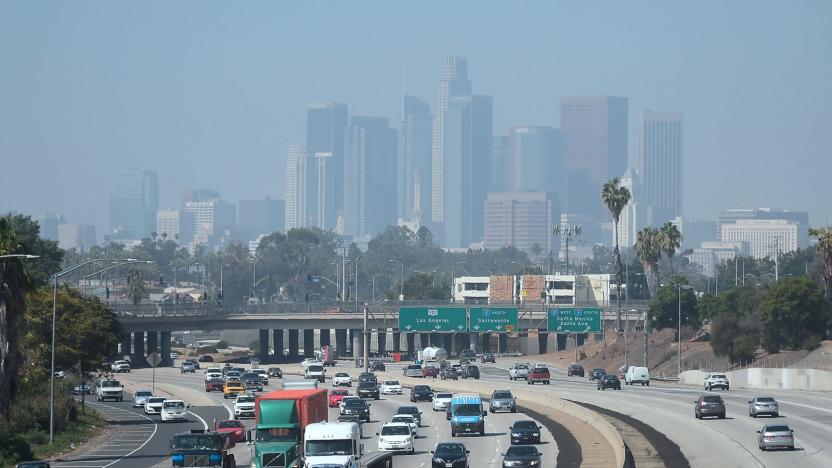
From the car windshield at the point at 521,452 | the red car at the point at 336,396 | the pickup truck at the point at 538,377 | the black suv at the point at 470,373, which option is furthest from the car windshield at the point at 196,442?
the black suv at the point at 470,373

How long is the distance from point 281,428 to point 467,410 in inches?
803

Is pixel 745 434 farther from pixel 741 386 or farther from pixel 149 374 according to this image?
pixel 149 374

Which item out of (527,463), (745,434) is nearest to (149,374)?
(745,434)

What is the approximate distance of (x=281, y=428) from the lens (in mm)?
56031

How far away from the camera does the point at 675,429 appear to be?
78.4 meters

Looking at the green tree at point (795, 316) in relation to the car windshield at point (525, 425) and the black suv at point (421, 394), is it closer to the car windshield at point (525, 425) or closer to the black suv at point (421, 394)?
the black suv at point (421, 394)

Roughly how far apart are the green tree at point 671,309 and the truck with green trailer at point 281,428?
11203 cm

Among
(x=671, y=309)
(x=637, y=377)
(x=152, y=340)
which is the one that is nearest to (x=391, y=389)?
(x=637, y=377)

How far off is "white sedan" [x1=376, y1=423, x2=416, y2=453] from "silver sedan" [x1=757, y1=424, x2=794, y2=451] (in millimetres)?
15534

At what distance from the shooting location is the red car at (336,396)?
321ft

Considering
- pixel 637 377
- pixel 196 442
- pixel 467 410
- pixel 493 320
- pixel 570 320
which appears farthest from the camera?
pixel 493 320

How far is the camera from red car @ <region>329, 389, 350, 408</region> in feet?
321

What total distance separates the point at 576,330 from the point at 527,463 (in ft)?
335

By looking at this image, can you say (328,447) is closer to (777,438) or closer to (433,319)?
(777,438)
